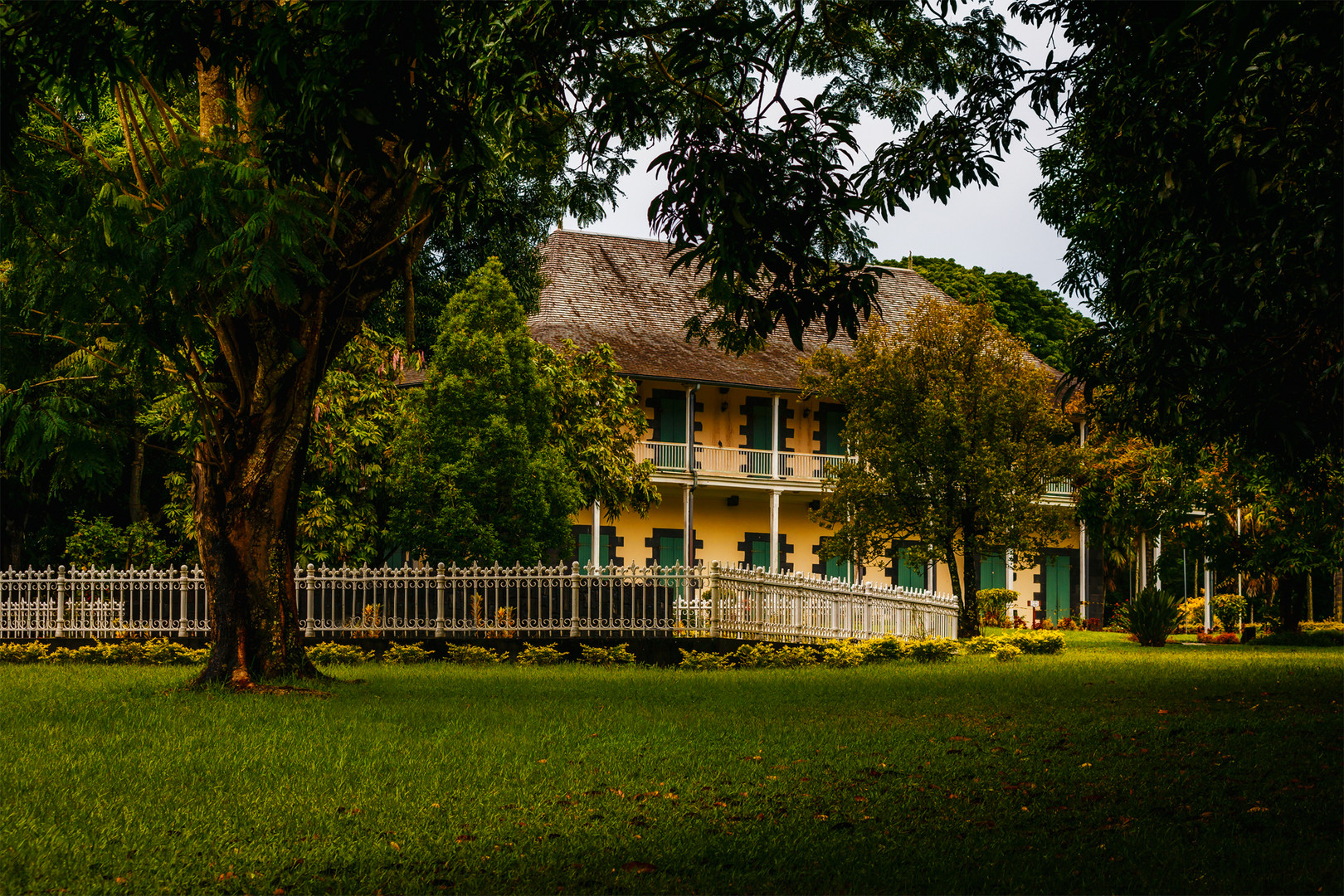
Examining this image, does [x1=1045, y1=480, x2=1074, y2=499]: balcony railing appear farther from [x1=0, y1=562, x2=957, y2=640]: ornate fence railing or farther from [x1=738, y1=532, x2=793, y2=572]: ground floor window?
[x1=0, y1=562, x2=957, y2=640]: ornate fence railing

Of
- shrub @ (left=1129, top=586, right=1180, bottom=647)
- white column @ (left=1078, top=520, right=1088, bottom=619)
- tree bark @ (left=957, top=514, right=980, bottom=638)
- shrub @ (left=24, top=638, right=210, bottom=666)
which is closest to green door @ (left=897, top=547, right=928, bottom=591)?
white column @ (left=1078, top=520, right=1088, bottom=619)

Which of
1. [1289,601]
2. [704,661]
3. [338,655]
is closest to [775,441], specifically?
[1289,601]

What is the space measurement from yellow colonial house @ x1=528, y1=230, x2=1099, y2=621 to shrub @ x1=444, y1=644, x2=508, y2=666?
10683 mm

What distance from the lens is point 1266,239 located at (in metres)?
6.69

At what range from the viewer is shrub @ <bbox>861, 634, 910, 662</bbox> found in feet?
52.6

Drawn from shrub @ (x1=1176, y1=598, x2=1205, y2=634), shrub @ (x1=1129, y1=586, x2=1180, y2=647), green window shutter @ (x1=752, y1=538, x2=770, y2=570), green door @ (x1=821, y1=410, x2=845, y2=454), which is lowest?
shrub @ (x1=1176, y1=598, x2=1205, y2=634)

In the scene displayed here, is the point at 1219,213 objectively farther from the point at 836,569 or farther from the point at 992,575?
the point at 992,575

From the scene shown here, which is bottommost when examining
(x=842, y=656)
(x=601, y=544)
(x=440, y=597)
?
(x=842, y=656)

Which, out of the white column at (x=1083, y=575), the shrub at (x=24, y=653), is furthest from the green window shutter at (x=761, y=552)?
the shrub at (x=24, y=653)

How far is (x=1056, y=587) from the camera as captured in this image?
107 ft

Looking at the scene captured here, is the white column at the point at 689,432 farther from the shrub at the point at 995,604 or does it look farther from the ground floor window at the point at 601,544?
the shrub at the point at 995,604

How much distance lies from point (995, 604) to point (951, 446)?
979 centimetres

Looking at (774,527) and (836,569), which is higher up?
(774,527)

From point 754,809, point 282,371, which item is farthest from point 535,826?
point 282,371
